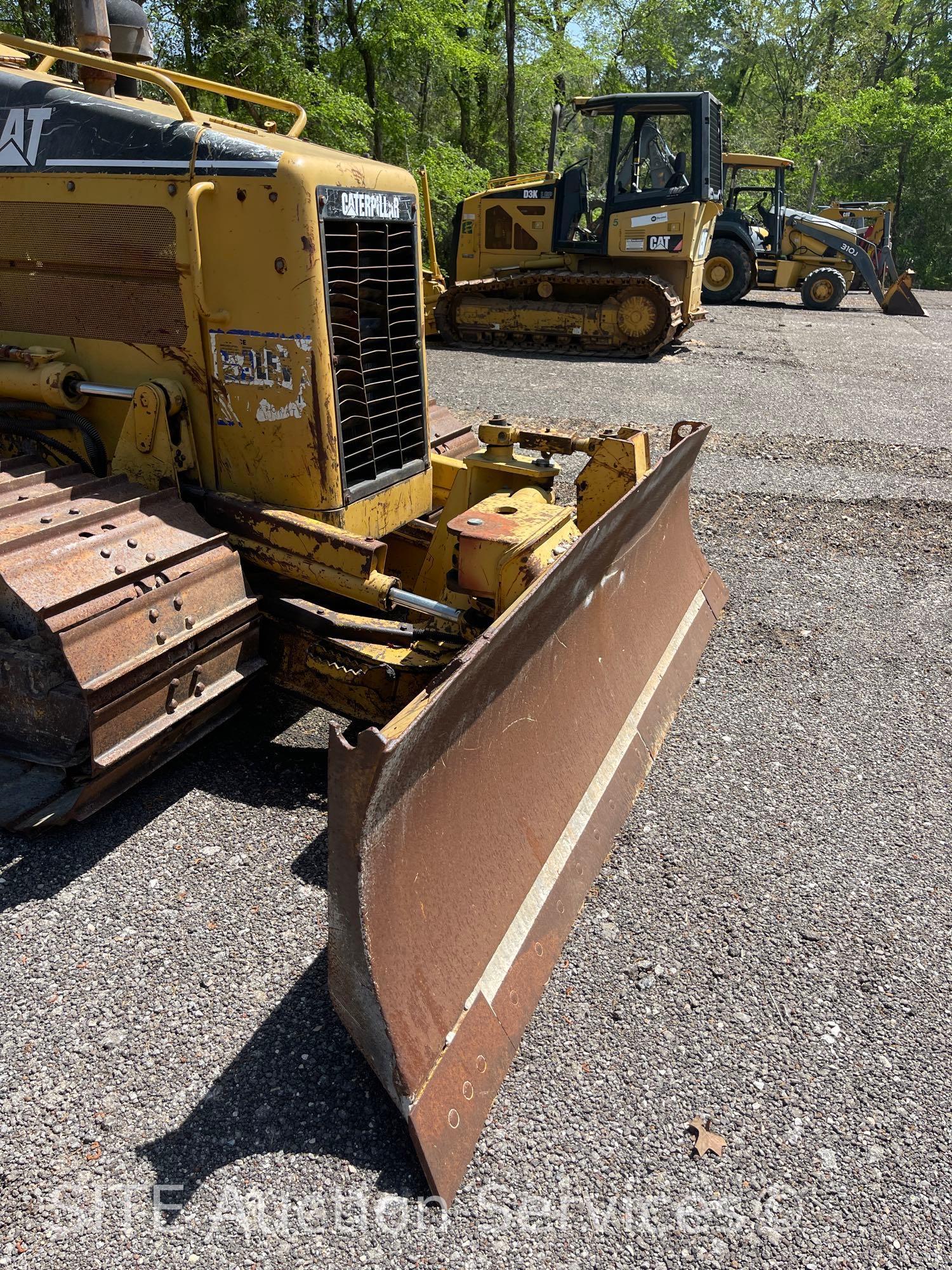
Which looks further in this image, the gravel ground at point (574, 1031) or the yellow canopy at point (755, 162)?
the yellow canopy at point (755, 162)

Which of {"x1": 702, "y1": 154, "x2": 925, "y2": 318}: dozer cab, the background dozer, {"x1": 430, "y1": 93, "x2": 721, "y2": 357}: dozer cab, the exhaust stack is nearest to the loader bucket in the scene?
{"x1": 702, "y1": 154, "x2": 925, "y2": 318}: dozer cab

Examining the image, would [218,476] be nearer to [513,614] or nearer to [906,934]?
[513,614]

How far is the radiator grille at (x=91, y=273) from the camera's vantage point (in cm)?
359

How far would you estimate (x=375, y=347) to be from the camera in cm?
393

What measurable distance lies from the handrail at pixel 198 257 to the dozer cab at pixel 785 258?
18.7 meters

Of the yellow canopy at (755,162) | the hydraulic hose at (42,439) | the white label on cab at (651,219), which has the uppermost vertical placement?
the yellow canopy at (755,162)

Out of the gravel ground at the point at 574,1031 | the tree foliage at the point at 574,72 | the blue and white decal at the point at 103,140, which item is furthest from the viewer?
the tree foliage at the point at 574,72

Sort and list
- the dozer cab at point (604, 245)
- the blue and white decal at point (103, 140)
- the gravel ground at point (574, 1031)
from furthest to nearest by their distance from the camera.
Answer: the dozer cab at point (604, 245) → the blue and white decal at point (103, 140) → the gravel ground at point (574, 1031)

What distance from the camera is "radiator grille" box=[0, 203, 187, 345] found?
359 cm

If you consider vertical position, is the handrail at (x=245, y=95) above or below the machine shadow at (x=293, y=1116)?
above

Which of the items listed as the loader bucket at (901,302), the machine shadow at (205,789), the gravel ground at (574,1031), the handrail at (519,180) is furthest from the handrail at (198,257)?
the loader bucket at (901,302)

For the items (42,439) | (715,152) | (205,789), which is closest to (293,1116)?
(205,789)

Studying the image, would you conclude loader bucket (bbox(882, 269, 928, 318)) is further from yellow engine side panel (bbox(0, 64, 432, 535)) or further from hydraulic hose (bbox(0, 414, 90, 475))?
hydraulic hose (bbox(0, 414, 90, 475))

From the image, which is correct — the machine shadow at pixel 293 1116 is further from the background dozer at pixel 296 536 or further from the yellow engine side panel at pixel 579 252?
the yellow engine side panel at pixel 579 252
